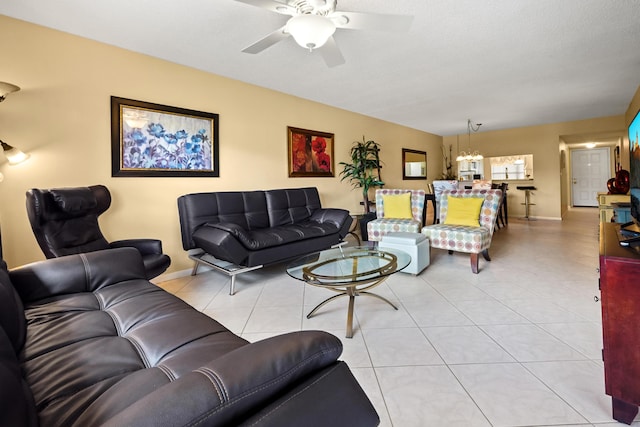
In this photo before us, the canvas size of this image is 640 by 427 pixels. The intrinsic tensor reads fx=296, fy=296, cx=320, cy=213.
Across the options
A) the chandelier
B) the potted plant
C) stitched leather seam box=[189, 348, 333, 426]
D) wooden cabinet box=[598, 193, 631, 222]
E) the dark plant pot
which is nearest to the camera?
stitched leather seam box=[189, 348, 333, 426]

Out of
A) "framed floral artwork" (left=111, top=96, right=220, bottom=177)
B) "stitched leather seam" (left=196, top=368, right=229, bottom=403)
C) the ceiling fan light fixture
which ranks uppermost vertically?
the ceiling fan light fixture

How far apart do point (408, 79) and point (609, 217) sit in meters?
3.78

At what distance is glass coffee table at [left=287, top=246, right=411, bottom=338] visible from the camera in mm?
1986

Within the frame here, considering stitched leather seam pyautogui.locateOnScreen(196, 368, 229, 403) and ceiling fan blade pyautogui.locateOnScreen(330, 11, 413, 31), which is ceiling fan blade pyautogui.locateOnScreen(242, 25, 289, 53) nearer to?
ceiling fan blade pyautogui.locateOnScreen(330, 11, 413, 31)

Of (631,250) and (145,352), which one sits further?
(631,250)

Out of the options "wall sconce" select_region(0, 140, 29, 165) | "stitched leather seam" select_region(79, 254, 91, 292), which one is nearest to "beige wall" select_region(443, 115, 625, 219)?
"stitched leather seam" select_region(79, 254, 91, 292)

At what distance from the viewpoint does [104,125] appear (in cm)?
284

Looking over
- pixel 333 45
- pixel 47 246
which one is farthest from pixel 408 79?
pixel 47 246

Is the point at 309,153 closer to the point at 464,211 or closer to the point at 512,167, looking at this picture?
the point at 464,211

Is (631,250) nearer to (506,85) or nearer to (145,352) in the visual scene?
(145,352)

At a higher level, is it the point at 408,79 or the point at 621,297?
the point at 408,79

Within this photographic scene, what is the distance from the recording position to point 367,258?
2.57m

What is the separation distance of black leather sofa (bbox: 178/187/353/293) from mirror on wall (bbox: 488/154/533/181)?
19.6ft

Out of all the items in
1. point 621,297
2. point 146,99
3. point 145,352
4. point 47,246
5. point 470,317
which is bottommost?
point 470,317
